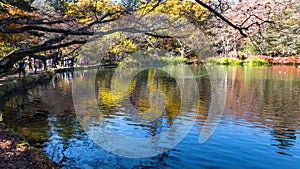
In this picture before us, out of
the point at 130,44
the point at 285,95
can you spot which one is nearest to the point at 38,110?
the point at 285,95

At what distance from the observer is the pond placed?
6582 mm

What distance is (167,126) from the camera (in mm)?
9320

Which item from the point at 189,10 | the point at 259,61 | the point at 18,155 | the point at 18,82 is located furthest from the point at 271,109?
the point at 259,61

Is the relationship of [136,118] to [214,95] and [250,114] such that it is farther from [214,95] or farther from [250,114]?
[214,95]

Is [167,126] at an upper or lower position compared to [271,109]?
lower

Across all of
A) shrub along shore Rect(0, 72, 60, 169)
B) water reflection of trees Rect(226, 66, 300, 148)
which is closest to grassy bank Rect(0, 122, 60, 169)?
shrub along shore Rect(0, 72, 60, 169)

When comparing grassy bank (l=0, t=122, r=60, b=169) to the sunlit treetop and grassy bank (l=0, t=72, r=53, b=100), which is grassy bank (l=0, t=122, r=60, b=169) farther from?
grassy bank (l=0, t=72, r=53, b=100)

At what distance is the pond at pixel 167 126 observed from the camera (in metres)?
6.58

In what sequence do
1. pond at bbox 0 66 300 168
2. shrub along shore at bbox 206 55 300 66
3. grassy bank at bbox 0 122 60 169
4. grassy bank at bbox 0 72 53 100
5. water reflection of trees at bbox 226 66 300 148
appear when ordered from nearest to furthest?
grassy bank at bbox 0 122 60 169 < pond at bbox 0 66 300 168 < water reflection of trees at bbox 226 66 300 148 < grassy bank at bbox 0 72 53 100 < shrub along shore at bbox 206 55 300 66

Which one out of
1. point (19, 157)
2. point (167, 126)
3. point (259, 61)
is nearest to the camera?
point (19, 157)

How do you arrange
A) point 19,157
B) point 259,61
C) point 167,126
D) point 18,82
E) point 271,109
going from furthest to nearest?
point 259,61
point 18,82
point 271,109
point 167,126
point 19,157

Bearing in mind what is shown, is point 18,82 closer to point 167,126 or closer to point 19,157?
point 167,126

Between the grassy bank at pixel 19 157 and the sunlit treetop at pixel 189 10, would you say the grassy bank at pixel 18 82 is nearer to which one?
the grassy bank at pixel 19 157

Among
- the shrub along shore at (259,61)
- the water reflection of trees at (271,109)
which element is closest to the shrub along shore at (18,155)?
the water reflection of trees at (271,109)
